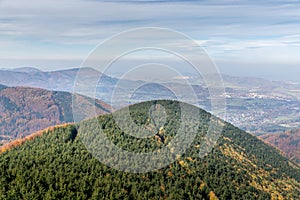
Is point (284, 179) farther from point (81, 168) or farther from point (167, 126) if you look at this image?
point (81, 168)

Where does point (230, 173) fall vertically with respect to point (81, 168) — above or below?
below

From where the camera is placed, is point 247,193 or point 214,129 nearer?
point 247,193

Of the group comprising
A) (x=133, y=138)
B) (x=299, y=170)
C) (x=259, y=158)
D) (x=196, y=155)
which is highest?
(x=133, y=138)

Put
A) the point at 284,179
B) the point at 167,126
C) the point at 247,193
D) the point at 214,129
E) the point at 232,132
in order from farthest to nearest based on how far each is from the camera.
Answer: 1. the point at 232,132
2. the point at 214,129
3. the point at 284,179
4. the point at 167,126
5. the point at 247,193

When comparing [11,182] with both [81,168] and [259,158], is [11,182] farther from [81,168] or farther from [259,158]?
[259,158]

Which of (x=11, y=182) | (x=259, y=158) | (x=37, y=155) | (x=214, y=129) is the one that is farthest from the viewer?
(x=214, y=129)

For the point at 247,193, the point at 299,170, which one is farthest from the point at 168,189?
the point at 299,170

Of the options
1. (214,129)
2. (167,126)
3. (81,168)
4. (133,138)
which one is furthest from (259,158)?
(81,168)
